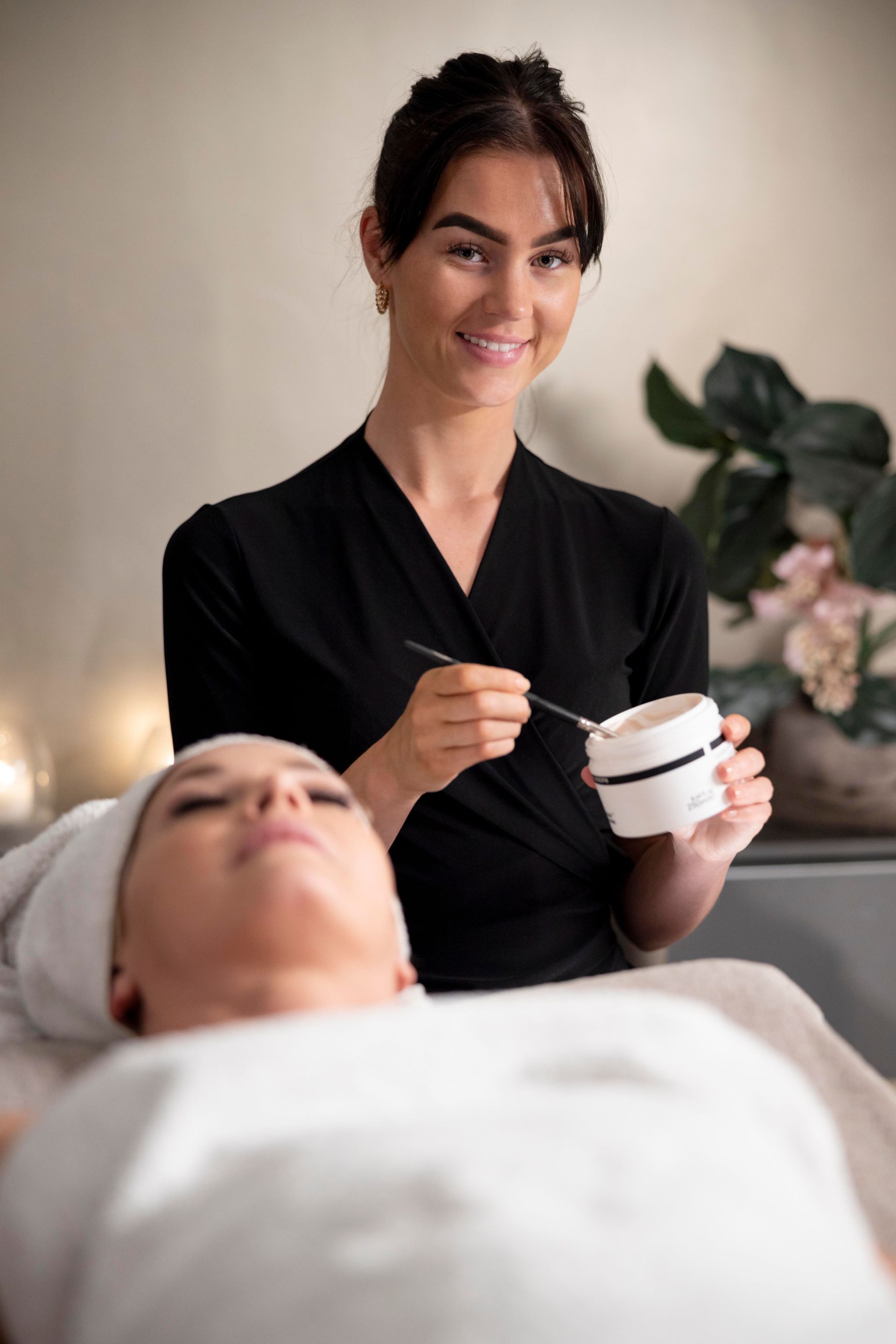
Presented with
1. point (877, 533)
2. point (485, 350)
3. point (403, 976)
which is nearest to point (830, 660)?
point (877, 533)

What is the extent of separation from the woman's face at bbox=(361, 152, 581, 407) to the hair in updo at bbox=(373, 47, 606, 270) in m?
0.01

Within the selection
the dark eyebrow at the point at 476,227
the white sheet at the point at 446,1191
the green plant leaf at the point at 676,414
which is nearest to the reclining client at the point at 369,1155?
the white sheet at the point at 446,1191

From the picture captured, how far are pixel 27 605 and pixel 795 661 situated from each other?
1476mm

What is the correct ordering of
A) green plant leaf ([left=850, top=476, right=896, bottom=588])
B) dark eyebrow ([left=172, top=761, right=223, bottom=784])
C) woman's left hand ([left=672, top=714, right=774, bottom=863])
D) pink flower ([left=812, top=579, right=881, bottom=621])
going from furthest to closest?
1. pink flower ([left=812, top=579, right=881, bottom=621])
2. green plant leaf ([left=850, top=476, right=896, bottom=588])
3. woman's left hand ([left=672, top=714, right=774, bottom=863])
4. dark eyebrow ([left=172, top=761, right=223, bottom=784])

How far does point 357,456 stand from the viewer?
1.14 m

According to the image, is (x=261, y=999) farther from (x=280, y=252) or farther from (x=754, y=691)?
(x=280, y=252)

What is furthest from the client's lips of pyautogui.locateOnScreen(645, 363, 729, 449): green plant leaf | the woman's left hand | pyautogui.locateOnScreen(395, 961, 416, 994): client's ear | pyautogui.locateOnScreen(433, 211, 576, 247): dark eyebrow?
pyautogui.locateOnScreen(645, 363, 729, 449): green plant leaf

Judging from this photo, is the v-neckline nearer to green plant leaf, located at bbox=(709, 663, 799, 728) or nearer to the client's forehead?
the client's forehead

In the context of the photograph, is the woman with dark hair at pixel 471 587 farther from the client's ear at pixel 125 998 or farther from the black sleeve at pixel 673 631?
the client's ear at pixel 125 998

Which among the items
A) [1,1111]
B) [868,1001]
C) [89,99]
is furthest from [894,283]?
[1,1111]

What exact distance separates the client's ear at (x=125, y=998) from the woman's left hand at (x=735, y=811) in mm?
457

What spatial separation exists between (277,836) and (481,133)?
0.68 meters

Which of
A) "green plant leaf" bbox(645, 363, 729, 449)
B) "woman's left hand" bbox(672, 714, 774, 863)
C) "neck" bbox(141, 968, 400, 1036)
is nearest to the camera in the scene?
"neck" bbox(141, 968, 400, 1036)

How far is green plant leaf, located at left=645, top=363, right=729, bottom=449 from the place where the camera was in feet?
6.88
